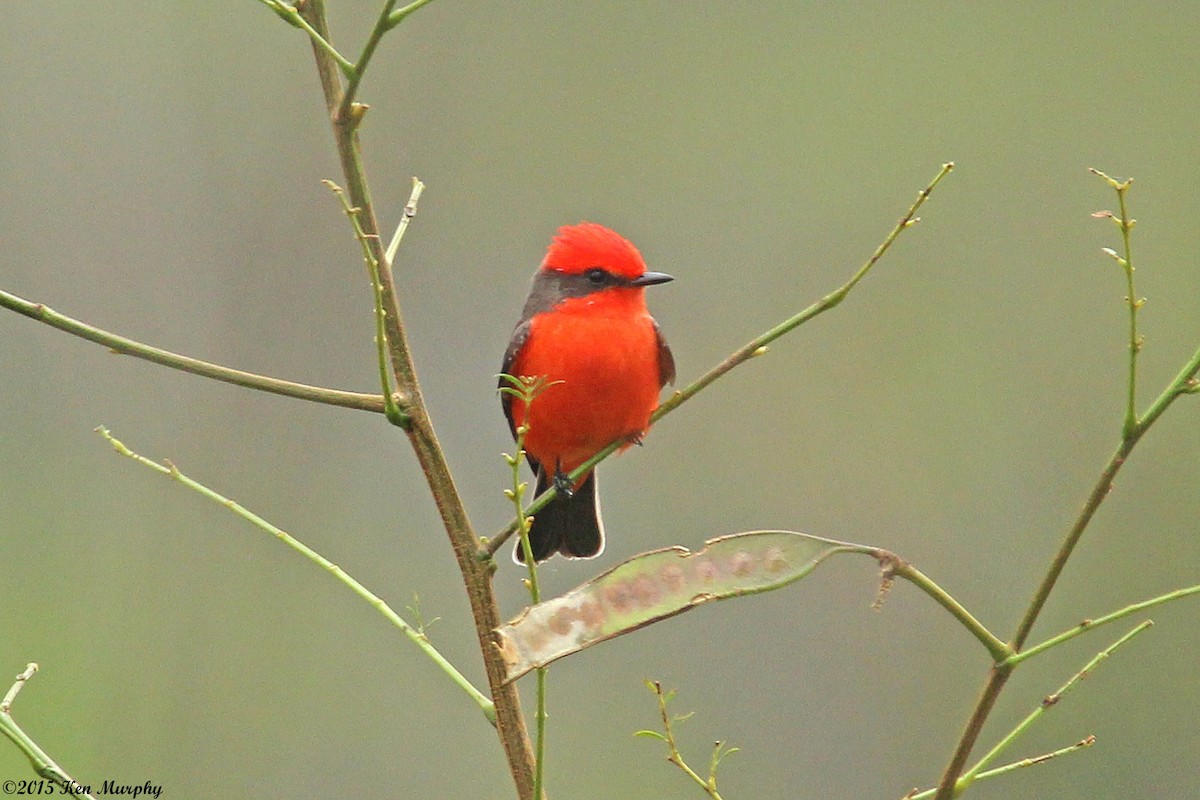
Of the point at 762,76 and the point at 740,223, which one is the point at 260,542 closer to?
the point at 740,223

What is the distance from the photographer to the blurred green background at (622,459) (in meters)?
6.94

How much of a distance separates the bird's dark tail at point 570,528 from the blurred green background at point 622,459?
8.16 feet

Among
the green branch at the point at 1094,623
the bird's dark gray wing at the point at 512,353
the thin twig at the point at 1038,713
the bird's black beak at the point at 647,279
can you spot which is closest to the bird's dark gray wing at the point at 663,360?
the bird's black beak at the point at 647,279

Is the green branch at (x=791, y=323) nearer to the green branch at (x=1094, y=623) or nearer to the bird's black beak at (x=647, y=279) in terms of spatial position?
the green branch at (x=1094, y=623)

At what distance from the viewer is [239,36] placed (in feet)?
28.4

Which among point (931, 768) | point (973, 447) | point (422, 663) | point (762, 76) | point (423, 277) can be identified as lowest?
point (931, 768)

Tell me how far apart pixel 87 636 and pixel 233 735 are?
950mm

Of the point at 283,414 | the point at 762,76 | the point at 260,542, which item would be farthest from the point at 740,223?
the point at 260,542

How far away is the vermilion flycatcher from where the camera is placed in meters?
3.26

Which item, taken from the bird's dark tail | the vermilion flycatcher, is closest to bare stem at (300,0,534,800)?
the vermilion flycatcher

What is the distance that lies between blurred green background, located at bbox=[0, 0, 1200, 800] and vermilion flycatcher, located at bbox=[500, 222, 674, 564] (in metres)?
2.81

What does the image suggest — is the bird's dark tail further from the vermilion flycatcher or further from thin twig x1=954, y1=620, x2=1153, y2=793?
thin twig x1=954, y1=620, x2=1153, y2=793

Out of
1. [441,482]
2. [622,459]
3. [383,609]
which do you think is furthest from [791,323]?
[622,459]

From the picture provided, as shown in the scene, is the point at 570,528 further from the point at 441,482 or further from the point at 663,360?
the point at 441,482
